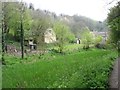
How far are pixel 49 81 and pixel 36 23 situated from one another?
5314 centimetres

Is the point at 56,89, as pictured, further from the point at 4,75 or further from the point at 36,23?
the point at 36,23

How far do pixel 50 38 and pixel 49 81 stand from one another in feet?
217

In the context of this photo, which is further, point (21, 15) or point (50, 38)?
point (50, 38)

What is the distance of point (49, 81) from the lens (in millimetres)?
17281

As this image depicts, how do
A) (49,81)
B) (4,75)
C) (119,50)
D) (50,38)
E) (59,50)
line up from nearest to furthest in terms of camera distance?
1. (49,81)
2. (4,75)
3. (119,50)
4. (59,50)
5. (50,38)

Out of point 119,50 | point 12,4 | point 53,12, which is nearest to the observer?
point 119,50

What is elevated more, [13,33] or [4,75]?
[13,33]

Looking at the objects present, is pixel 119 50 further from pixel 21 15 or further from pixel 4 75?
pixel 4 75

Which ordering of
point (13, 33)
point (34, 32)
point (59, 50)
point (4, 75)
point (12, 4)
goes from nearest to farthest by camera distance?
point (4, 75)
point (12, 4)
point (59, 50)
point (13, 33)
point (34, 32)

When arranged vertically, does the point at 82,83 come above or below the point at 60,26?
below

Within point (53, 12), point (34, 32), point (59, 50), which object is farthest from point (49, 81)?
point (53, 12)

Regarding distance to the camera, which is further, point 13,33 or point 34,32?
point 34,32

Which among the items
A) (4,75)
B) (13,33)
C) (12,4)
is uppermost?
(12,4)

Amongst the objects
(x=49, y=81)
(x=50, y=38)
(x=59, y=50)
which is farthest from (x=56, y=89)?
(x=50, y=38)
